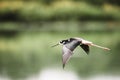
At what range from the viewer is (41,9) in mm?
17078

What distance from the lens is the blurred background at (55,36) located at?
8828 mm

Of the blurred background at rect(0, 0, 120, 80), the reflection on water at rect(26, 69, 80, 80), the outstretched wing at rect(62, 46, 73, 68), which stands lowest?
the blurred background at rect(0, 0, 120, 80)

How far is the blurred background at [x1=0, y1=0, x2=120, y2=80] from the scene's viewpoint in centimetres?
883

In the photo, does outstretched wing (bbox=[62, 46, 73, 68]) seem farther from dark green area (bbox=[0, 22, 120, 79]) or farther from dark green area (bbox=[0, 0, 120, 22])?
dark green area (bbox=[0, 0, 120, 22])

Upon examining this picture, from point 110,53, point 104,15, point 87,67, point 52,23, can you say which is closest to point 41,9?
point 52,23

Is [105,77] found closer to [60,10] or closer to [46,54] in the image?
[46,54]

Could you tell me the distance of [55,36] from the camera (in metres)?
13.9

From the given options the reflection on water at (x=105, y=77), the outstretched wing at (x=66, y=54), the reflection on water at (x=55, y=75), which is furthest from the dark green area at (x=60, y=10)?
the outstretched wing at (x=66, y=54)

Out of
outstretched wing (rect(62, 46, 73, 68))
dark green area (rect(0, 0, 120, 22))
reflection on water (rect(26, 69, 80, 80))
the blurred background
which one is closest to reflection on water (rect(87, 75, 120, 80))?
the blurred background

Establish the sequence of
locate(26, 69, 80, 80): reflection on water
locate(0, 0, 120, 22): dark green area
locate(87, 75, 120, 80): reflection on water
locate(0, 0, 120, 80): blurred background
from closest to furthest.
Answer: locate(87, 75, 120, 80): reflection on water < locate(26, 69, 80, 80): reflection on water < locate(0, 0, 120, 80): blurred background < locate(0, 0, 120, 22): dark green area

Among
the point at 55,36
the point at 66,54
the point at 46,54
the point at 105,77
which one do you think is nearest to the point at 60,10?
the point at 55,36

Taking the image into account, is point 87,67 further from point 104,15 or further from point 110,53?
point 104,15

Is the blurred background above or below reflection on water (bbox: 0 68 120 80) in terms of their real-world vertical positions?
below

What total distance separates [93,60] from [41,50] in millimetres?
1965
